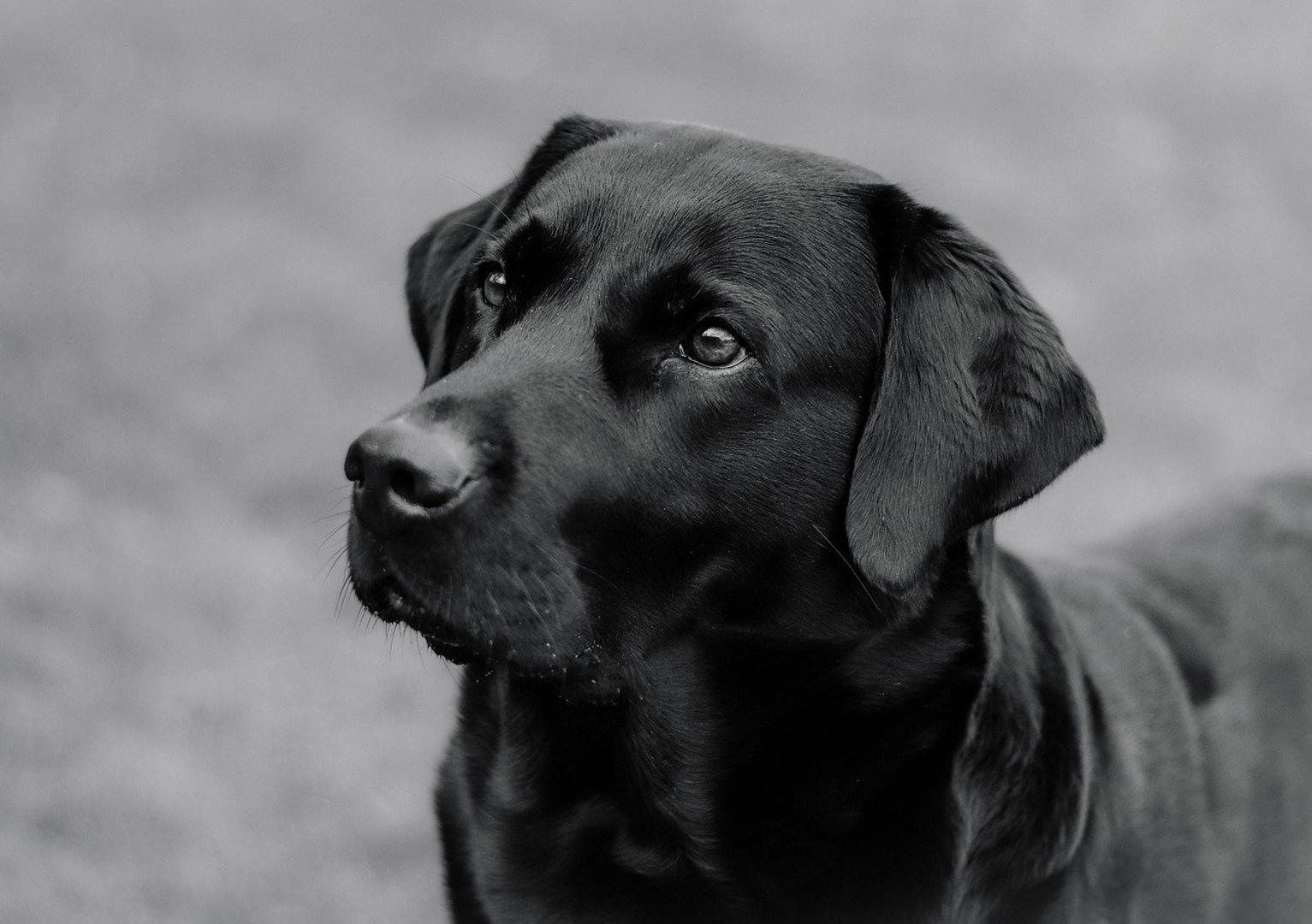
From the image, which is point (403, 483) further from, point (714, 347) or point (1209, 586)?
point (1209, 586)

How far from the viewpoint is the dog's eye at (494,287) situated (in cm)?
309

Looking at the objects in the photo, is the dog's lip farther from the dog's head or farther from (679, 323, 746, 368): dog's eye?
(679, 323, 746, 368): dog's eye

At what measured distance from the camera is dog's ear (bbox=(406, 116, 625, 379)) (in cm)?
342

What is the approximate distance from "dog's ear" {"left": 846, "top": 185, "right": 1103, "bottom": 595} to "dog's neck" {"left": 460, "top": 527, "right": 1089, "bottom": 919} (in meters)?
0.21

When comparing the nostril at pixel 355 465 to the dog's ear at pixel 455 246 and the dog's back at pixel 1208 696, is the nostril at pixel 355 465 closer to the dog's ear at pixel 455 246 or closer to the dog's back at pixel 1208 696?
the dog's ear at pixel 455 246

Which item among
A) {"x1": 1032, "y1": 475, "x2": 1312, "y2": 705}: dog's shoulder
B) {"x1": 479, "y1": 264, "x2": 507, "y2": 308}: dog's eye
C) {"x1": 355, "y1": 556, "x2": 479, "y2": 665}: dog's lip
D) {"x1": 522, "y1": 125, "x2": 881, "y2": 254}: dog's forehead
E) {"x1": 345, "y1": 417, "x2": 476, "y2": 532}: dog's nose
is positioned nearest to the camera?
{"x1": 345, "y1": 417, "x2": 476, "y2": 532}: dog's nose

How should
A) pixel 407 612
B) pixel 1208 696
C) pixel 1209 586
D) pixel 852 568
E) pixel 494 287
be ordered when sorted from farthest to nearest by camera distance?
pixel 1209 586, pixel 1208 696, pixel 494 287, pixel 852 568, pixel 407 612

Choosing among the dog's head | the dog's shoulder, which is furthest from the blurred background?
the dog's head

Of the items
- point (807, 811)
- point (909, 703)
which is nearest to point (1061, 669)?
point (909, 703)

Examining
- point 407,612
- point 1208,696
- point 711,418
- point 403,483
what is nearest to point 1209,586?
point 1208,696

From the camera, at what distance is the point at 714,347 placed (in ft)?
9.20

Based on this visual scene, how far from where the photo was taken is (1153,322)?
9.46 meters

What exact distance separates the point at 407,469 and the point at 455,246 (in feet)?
3.87

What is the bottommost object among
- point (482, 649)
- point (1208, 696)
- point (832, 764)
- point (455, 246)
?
point (1208, 696)
